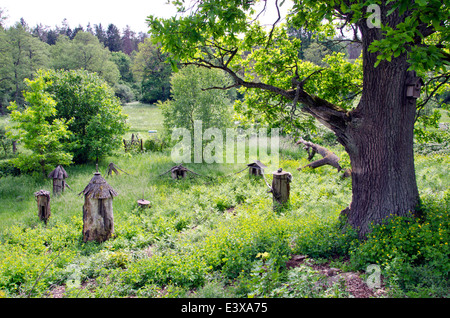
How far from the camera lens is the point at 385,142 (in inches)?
216

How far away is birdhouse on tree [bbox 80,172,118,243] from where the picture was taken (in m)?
7.33

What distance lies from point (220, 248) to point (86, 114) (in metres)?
15.3

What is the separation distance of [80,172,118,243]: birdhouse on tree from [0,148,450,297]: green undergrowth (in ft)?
0.88

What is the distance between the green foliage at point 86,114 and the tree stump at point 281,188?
1194 centimetres

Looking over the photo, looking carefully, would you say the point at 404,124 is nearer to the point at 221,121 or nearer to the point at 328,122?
the point at 328,122

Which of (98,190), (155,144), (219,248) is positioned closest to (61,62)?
(155,144)

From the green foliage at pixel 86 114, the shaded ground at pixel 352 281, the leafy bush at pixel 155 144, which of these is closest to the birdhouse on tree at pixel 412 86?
the shaded ground at pixel 352 281

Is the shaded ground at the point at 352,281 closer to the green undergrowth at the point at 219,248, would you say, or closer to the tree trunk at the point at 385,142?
the green undergrowth at the point at 219,248

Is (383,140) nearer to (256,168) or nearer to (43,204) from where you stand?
(256,168)

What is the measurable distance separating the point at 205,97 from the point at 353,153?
13141 millimetres

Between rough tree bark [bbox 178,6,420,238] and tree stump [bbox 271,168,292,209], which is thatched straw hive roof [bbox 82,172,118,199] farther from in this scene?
rough tree bark [bbox 178,6,420,238]
